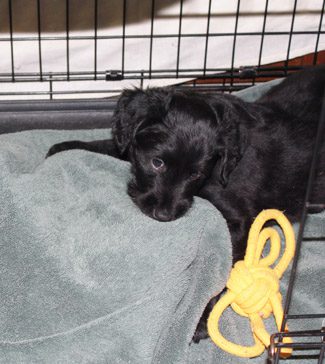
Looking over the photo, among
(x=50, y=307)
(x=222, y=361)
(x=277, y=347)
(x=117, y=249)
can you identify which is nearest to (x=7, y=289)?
(x=50, y=307)

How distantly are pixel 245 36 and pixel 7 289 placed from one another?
1803 millimetres

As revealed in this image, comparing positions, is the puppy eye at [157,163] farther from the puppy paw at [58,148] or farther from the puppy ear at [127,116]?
the puppy paw at [58,148]

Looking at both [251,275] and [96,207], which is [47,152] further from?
[251,275]

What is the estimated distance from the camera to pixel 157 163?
2.01m

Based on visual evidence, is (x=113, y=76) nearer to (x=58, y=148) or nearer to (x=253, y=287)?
(x=58, y=148)

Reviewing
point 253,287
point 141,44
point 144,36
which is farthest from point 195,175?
point 141,44

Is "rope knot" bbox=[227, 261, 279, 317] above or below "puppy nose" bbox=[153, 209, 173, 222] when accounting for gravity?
below

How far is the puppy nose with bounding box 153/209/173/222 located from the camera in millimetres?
1921

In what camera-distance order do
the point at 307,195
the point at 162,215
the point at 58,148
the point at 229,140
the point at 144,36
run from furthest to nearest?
1. the point at 144,36
2. the point at 58,148
3. the point at 229,140
4. the point at 162,215
5. the point at 307,195

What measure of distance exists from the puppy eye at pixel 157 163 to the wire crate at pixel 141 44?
0.85 m

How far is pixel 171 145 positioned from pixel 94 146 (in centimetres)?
66

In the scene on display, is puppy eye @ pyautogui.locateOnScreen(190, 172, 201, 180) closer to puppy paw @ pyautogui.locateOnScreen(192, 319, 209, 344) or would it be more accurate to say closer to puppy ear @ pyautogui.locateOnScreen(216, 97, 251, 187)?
puppy ear @ pyautogui.locateOnScreen(216, 97, 251, 187)

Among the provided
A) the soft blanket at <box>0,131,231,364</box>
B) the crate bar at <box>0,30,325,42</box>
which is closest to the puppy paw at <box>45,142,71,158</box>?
the soft blanket at <box>0,131,231,364</box>

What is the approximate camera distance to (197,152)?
1.96 meters
